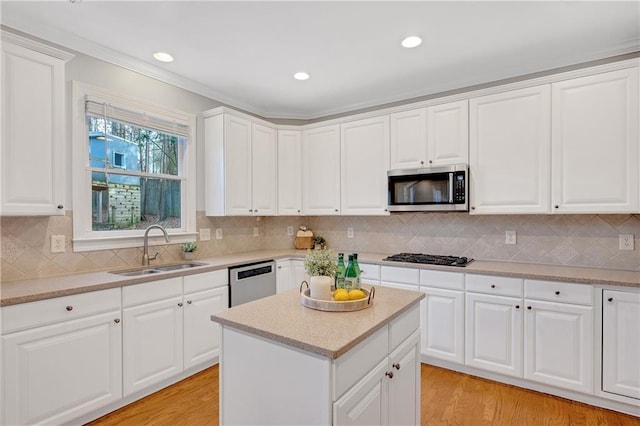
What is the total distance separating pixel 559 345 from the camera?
239 centimetres

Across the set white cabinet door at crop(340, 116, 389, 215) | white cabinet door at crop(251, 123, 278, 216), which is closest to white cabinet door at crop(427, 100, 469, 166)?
white cabinet door at crop(340, 116, 389, 215)

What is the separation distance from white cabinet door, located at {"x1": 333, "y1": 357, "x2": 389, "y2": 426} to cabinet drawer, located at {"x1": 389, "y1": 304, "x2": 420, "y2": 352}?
110 millimetres

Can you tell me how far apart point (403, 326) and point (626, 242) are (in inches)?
87.2

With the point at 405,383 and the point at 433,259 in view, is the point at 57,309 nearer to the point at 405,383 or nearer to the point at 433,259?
the point at 405,383

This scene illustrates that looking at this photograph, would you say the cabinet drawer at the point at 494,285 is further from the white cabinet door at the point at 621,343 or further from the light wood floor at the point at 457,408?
the light wood floor at the point at 457,408

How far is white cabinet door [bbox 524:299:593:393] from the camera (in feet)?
7.56

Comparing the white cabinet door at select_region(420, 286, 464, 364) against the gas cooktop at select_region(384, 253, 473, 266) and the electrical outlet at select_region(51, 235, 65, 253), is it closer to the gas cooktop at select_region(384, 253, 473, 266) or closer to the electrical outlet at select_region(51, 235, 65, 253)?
the gas cooktop at select_region(384, 253, 473, 266)

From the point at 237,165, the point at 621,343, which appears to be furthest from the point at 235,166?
the point at 621,343

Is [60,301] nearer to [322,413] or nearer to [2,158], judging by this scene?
[2,158]

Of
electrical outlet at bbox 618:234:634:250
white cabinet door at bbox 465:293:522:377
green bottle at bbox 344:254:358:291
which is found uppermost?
electrical outlet at bbox 618:234:634:250

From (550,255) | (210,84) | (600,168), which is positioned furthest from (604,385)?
(210,84)

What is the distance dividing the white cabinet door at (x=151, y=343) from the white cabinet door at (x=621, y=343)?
120 inches

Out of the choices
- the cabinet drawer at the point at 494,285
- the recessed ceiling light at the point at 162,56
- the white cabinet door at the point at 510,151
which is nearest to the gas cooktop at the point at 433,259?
the cabinet drawer at the point at 494,285

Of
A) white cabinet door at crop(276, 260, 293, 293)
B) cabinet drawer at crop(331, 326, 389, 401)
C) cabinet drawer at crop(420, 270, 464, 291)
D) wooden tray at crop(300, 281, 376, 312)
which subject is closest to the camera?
cabinet drawer at crop(331, 326, 389, 401)
